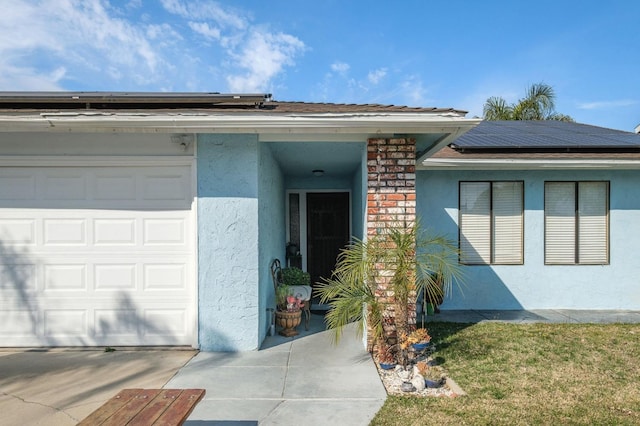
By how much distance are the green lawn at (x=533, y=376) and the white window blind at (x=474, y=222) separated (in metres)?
1.56

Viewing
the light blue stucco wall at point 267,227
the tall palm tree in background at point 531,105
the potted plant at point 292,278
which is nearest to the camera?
the light blue stucco wall at point 267,227

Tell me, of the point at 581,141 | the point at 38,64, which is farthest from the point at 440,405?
the point at 38,64

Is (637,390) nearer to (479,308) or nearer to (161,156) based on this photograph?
(479,308)

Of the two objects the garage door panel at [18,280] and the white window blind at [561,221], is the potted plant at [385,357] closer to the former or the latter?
the garage door panel at [18,280]

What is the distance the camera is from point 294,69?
1033 cm

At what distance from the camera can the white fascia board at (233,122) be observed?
4102 millimetres

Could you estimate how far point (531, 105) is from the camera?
1691 centimetres

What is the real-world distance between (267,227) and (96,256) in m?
2.29

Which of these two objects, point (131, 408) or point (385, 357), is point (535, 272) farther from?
point (131, 408)

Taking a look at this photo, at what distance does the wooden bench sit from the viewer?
7.10ft

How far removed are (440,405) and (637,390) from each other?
82.0 inches

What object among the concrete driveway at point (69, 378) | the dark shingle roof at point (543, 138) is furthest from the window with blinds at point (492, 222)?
the concrete driveway at point (69, 378)

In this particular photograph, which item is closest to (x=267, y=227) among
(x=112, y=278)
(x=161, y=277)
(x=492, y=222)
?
(x=161, y=277)

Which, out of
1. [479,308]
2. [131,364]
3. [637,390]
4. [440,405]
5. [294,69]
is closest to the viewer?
[440,405]
